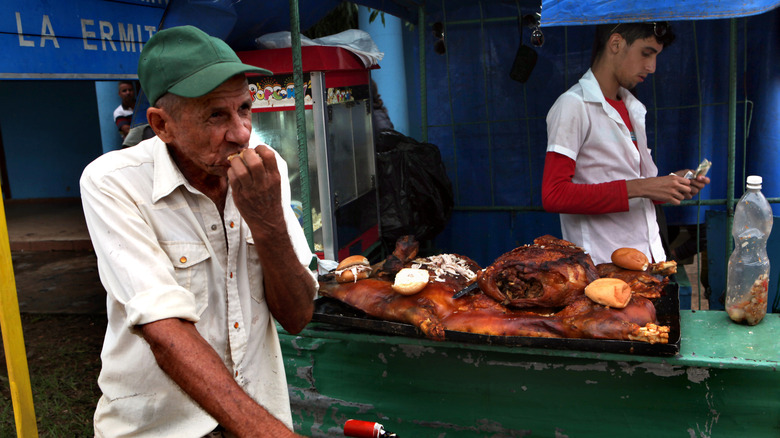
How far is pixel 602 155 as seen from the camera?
10.8 feet

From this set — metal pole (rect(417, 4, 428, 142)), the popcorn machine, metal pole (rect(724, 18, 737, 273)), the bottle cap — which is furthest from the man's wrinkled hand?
→ metal pole (rect(417, 4, 428, 142))

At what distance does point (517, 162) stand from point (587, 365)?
2844mm

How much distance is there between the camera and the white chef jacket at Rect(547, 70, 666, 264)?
3.23 meters

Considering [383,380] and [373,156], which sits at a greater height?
[373,156]

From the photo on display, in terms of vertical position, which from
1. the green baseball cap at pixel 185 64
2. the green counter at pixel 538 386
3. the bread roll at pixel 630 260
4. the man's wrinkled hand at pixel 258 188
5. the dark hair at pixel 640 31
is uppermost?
the dark hair at pixel 640 31

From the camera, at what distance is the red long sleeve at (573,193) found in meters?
3.12

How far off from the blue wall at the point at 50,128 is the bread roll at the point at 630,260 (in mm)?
10323

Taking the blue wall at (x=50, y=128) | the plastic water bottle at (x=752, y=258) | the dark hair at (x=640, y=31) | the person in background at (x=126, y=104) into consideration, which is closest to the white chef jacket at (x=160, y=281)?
the plastic water bottle at (x=752, y=258)

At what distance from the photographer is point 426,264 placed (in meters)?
3.14

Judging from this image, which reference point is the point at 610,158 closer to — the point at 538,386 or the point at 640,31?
the point at 640,31

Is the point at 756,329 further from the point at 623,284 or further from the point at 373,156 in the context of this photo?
the point at 373,156

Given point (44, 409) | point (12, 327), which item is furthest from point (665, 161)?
point (44, 409)

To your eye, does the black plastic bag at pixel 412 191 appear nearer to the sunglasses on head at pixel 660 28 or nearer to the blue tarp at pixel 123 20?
the blue tarp at pixel 123 20

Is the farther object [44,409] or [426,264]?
[44,409]
